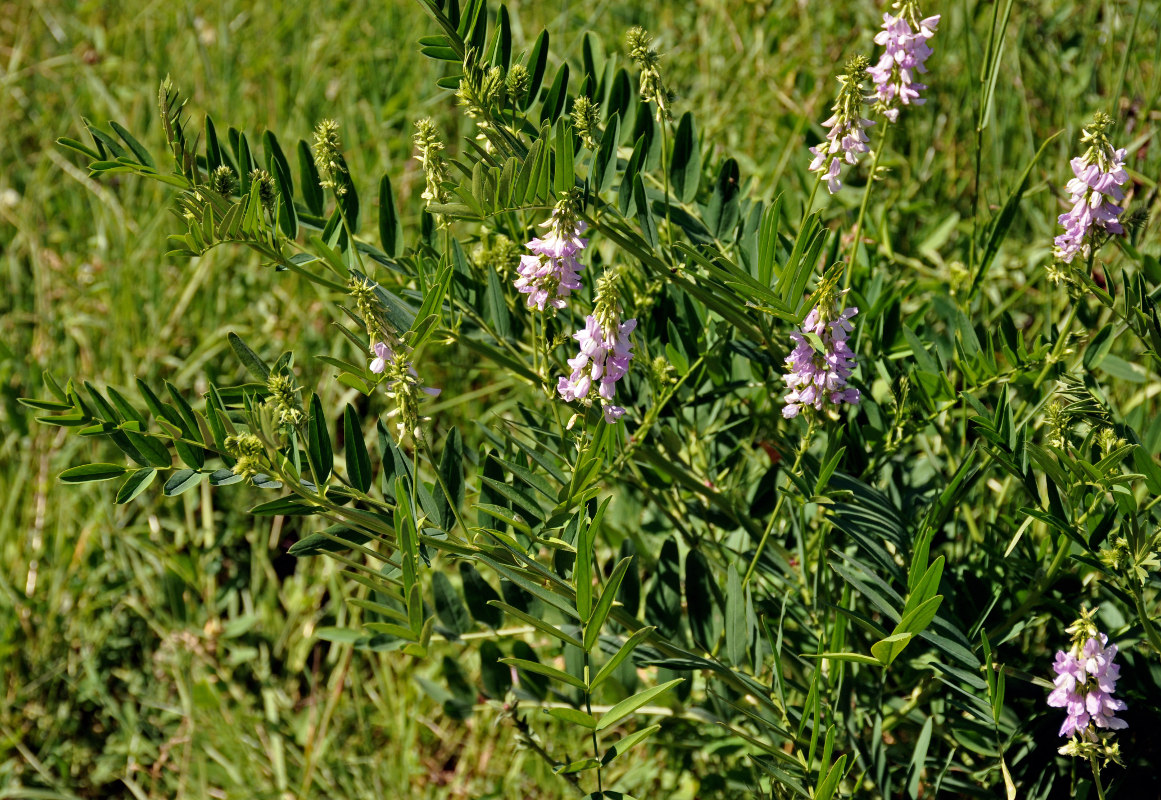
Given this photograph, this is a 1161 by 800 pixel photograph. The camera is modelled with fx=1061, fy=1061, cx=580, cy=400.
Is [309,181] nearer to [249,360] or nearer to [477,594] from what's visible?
[249,360]

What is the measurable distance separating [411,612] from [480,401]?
131 centimetres

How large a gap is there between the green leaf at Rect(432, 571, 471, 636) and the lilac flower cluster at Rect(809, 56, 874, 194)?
32.5 inches

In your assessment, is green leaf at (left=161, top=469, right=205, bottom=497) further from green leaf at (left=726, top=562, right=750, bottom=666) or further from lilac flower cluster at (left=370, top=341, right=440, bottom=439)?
green leaf at (left=726, top=562, right=750, bottom=666)

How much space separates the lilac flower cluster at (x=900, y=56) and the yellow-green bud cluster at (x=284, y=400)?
743mm

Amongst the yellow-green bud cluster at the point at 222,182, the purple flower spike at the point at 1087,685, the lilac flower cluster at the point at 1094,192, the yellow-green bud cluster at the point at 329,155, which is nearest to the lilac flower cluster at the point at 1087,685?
the purple flower spike at the point at 1087,685

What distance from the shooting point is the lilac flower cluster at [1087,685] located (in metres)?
1.11

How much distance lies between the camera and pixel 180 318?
2.58 meters

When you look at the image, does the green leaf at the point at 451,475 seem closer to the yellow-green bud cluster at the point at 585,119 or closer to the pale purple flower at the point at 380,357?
the pale purple flower at the point at 380,357

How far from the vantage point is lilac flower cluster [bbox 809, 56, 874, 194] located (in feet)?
3.94

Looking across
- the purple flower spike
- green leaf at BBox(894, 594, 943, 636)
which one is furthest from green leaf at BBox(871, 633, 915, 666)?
the purple flower spike

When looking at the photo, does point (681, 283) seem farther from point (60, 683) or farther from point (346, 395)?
point (60, 683)

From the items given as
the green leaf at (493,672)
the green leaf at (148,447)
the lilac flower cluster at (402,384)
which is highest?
the lilac flower cluster at (402,384)

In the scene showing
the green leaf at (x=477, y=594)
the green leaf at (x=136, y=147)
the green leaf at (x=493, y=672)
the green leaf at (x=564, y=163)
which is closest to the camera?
the green leaf at (x=564, y=163)

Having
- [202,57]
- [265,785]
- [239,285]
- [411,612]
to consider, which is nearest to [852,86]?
[411,612]
